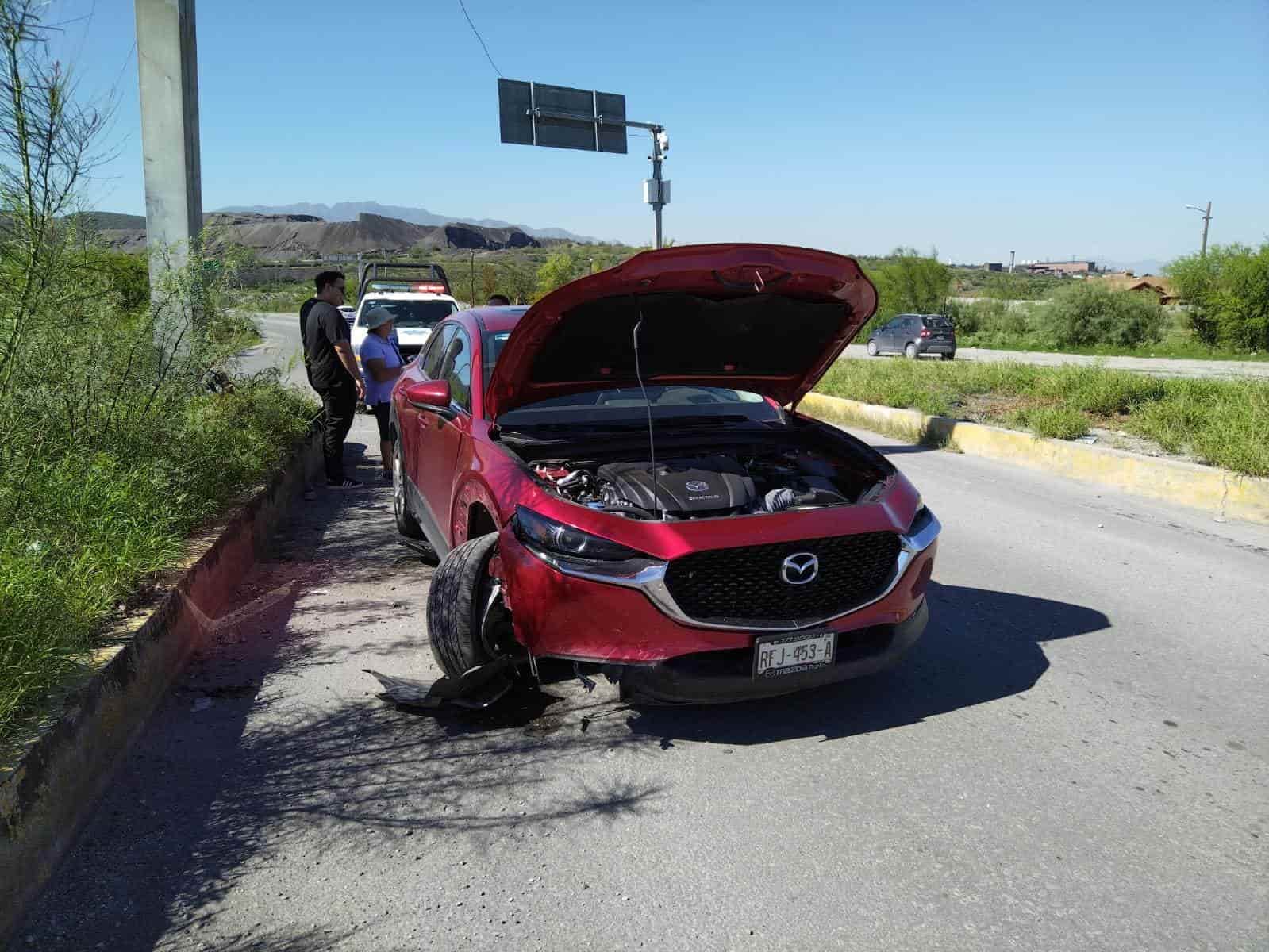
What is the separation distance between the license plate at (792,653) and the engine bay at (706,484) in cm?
59

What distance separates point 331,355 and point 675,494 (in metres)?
5.63

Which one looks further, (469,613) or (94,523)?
(94,523)

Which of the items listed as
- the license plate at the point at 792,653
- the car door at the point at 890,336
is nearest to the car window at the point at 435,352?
the license plate at the point at 792,653

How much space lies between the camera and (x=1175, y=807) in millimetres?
3412

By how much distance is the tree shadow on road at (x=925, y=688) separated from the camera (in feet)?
13.3

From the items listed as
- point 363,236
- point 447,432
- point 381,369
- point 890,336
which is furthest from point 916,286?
point 363,236

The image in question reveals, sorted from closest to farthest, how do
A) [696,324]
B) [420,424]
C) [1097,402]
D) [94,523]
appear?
[696,324] < [94,523] < [420,424] < [1097,402]

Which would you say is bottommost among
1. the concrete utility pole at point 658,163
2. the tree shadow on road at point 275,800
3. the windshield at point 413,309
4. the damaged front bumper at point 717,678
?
the tree shadow on road at point 275,800

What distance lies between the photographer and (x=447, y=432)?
5.20 meters

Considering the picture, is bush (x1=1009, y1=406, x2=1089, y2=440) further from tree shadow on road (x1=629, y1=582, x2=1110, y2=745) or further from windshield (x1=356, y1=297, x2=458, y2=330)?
windshield (x1=356, y1=297, x2=458, y2=330)

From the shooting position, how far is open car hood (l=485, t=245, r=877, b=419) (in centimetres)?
407

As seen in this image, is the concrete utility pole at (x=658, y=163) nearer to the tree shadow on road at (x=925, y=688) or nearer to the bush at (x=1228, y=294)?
the tree shadow on road at (x=925, y=688)

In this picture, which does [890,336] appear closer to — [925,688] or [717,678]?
[925,688]

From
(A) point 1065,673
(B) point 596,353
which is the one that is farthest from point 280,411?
(A) point 1065,673
